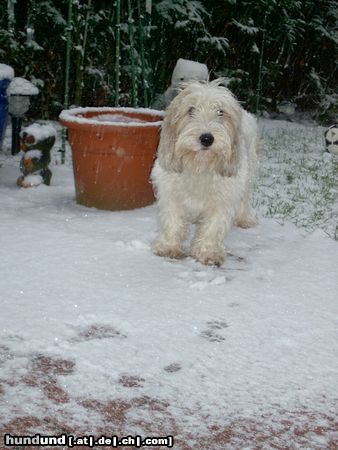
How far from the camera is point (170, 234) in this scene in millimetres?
4035

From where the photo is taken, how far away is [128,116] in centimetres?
532

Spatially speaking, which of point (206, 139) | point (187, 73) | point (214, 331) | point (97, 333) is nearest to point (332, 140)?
point (187, 73)

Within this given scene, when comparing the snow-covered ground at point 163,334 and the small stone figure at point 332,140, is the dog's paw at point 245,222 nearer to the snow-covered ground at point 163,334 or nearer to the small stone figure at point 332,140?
the snow-covered ground at point 163,334

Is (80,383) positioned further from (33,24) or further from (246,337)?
(33,24)

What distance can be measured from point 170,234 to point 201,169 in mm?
483

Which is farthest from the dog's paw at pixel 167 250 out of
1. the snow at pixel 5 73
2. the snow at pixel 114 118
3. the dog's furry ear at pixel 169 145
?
the snow at pixel 5 73

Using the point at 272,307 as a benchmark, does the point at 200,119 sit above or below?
above

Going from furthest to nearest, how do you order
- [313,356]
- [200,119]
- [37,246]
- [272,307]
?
1. [37,246]
2. [200,119]
3. [272,307]
4. [313,356]

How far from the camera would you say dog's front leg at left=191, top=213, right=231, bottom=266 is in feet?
12.8

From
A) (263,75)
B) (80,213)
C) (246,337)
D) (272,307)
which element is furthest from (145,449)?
(263,75)

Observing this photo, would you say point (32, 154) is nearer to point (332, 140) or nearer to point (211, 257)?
point (211, 257)

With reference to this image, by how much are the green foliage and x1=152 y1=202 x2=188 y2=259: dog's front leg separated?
101 inches

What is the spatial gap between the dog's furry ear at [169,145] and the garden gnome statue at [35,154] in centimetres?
181

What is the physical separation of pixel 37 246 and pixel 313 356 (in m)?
1.92
